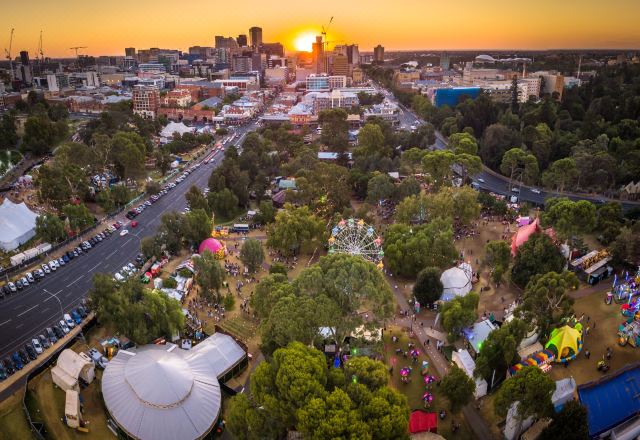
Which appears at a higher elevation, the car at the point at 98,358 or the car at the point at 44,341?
the car at the point at 44,341

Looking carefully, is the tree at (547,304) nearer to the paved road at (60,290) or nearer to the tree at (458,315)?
the tree at (458,315)

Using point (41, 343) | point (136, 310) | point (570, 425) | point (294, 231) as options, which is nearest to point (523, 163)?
point (294, 231)

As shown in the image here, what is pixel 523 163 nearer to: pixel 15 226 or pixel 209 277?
pixel 209 277

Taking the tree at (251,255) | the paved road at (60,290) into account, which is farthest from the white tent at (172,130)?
the tree at (251,255)

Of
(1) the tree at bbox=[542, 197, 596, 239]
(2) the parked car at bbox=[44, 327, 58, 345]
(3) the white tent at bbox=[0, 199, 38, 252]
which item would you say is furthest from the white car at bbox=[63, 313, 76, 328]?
(1) the tree at bbox=[542, 197, 596, 239]

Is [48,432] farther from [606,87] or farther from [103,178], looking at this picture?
[606,87]

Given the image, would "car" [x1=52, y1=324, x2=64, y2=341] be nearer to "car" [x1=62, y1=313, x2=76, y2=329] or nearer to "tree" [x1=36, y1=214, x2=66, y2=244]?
"car" [x1=62, y1=313, x2=76, y2=329]

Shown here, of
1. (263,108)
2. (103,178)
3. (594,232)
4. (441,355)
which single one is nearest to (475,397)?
(441,355)
